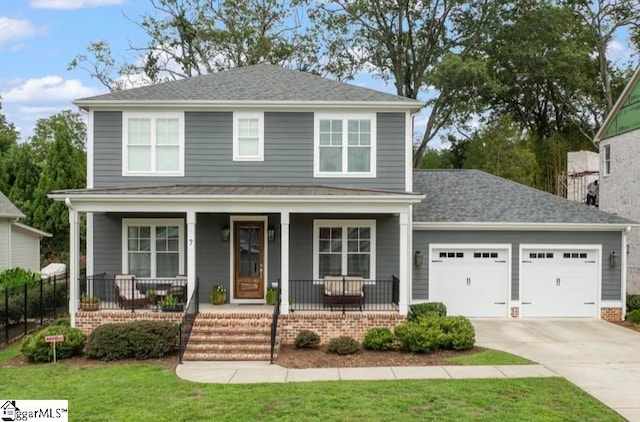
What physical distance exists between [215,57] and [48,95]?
14563mm

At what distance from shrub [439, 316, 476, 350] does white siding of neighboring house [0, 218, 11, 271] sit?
56.4 feet

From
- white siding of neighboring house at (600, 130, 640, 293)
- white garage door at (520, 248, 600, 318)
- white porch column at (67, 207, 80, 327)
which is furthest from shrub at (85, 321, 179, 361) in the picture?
white siding of neighboring house at (600, 130, 640, 293)

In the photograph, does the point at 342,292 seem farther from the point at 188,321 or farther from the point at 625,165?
the point at 625,165

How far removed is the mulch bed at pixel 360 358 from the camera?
35.4 ft

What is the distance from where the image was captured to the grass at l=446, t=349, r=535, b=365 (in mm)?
10646

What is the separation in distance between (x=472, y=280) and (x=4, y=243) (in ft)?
57.5

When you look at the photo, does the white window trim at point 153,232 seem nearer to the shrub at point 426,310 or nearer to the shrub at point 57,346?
the shrub at point 57,346

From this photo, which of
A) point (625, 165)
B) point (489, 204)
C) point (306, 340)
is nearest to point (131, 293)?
point (306, 340)

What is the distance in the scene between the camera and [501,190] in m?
17.5

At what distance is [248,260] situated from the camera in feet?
47.9

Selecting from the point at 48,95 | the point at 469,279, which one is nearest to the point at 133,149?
the point at 469,279

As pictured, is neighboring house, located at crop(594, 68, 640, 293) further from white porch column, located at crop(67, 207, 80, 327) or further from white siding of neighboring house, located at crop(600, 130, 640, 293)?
white porch column, located at crop(67, 207, 80, 327)

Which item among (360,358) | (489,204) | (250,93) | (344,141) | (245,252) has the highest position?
(250,93)

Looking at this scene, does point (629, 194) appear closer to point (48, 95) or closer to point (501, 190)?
point (501, 190)
